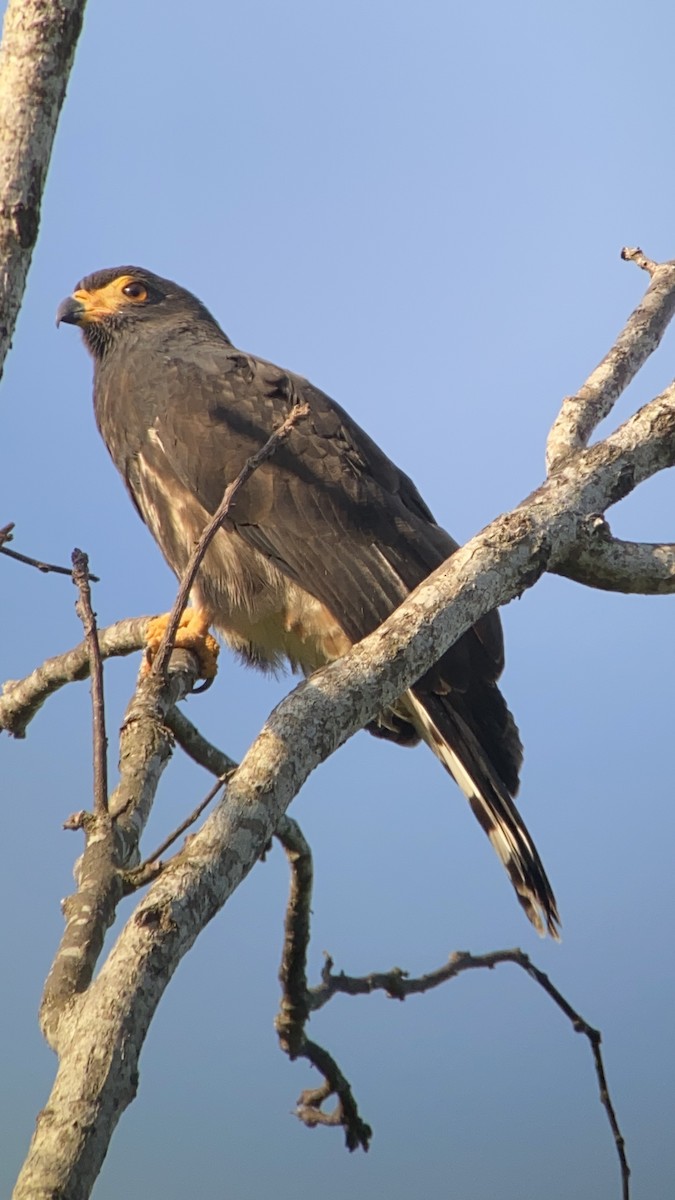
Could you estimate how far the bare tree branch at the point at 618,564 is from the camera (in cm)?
332

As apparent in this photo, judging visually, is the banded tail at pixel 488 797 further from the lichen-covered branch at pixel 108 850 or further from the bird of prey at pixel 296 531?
the lichen-covered branch at pixel 108 850

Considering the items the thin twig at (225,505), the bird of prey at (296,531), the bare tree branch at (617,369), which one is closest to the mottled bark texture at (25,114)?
the thin twig at (225,505)

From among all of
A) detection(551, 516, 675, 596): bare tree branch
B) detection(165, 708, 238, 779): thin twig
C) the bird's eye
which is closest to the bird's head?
the bird's eye

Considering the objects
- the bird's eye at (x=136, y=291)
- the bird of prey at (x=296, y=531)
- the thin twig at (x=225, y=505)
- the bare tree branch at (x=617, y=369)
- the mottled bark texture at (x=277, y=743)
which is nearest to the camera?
the mottled bark texture at (x=277, y=743)

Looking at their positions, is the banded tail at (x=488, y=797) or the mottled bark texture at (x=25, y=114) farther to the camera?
the banded tail at (x=488, y=797)

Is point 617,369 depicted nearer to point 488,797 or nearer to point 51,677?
point 488,797

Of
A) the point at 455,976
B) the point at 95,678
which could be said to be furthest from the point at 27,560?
the point at 455,976

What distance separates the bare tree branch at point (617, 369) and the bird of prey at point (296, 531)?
899mm

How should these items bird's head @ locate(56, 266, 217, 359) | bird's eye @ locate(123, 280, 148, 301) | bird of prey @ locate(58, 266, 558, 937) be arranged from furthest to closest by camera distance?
bird's eye @ locate(123, 280, 148, 301)
bird's head @ locate(56, 266, 217, 359)
bird of prey @ locate(58, 266, 558, 937)

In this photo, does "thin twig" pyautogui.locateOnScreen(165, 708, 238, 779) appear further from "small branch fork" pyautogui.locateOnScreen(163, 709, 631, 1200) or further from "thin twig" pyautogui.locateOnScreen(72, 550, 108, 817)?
"thin twig" pyautogui.locateOnScreen(72, 550, 108, 817)

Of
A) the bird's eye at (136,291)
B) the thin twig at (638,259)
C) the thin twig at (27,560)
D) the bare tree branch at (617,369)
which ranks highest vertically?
the bird's eye at (136,291)

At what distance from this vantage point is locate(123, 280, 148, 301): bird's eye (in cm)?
614

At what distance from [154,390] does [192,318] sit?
3.28 ft

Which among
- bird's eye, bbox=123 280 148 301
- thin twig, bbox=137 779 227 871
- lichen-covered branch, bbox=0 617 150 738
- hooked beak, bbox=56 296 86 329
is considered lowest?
thin twig, bbox=137 779 227 871
